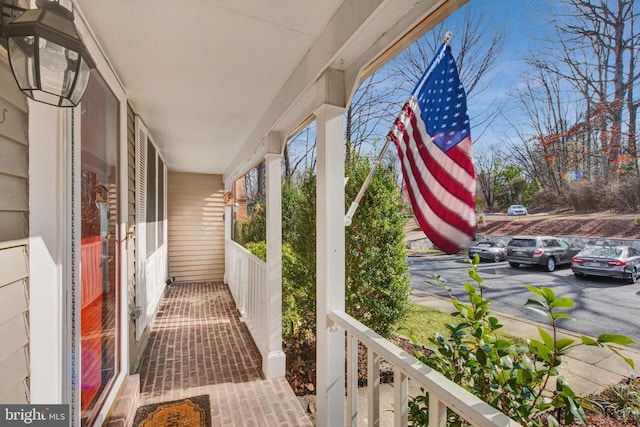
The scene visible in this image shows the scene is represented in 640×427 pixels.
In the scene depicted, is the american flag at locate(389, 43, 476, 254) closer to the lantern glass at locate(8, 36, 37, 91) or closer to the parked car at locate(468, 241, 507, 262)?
the parked car at locate(468, 241, 507, 262)

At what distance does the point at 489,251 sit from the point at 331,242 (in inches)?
32.0

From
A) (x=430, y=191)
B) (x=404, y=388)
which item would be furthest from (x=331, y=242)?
(x=404, y=388)

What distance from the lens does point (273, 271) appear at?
2.88m

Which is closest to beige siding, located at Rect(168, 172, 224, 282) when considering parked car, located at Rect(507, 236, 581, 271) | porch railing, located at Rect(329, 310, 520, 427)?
porch railing, located at Rect(329, 310, 520, 427)

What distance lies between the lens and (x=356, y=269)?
2.76 metres

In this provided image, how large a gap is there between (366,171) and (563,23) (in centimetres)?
193

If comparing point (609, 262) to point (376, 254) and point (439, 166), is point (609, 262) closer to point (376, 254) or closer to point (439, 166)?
point (439, 166)

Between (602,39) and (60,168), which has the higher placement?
(602,39)

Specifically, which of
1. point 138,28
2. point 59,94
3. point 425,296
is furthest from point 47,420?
point 138,28

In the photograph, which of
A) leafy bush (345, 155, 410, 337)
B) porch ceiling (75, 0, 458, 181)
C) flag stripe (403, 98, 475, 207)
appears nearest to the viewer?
flag stripe (403, 98, 475, 207)

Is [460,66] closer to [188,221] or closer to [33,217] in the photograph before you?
[33,217]

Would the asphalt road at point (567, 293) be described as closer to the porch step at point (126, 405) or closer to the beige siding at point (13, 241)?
the beige siding at point (13, 241)

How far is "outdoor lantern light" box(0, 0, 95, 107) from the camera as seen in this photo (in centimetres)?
94

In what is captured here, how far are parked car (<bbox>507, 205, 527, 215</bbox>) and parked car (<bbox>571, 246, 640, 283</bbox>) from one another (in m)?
0.19
